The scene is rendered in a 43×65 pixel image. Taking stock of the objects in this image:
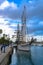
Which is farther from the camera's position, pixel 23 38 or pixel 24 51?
pixel 23 38

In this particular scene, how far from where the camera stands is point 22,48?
385ft

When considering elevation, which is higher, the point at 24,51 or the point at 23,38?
the point at 23,38

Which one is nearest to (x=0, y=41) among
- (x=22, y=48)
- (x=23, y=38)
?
(x=23, y=38)

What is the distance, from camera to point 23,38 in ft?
526

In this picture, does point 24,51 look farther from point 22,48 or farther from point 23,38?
point 23,38

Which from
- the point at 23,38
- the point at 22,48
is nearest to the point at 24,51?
the point at 22,48

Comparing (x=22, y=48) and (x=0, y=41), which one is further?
(x=0, y=41)

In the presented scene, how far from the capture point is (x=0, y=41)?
159m

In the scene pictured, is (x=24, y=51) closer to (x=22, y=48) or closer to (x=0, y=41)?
(x=22, y=48)

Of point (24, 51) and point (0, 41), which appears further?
point (0, 41)

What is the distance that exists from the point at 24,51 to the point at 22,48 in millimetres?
6777

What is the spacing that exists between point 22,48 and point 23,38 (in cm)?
4315

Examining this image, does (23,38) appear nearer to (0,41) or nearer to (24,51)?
(0,41)

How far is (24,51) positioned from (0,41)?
5100 cm
